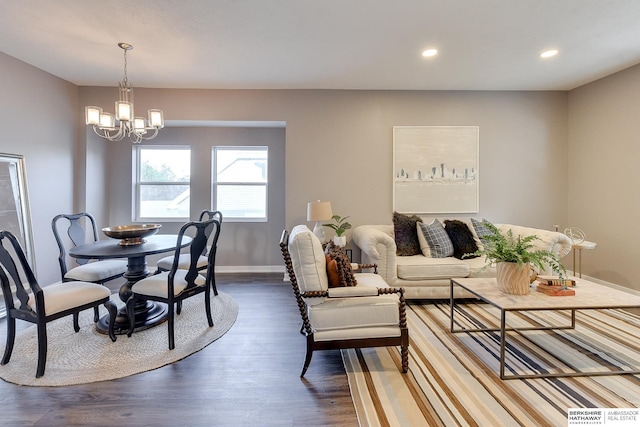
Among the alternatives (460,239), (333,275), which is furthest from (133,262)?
(460,239)

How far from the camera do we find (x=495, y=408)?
1.68 m

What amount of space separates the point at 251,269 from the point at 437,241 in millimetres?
2882

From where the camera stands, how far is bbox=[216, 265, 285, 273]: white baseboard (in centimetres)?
473

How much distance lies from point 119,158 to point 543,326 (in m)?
5.89

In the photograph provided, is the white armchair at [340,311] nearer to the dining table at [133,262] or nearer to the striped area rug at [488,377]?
the striped area rug at [488,377]

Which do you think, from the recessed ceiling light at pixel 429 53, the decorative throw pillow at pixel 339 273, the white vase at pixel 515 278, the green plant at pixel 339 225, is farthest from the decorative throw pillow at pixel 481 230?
the decorative throw pillow at pixel 339 273

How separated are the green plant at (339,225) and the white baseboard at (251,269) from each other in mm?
1237

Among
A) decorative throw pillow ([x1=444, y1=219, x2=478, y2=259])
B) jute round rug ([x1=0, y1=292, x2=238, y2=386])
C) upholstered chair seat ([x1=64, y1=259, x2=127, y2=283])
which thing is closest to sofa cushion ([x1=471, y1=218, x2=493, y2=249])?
decorative throw pillow ([x1=444, y1=219, x2=478, y2=259])

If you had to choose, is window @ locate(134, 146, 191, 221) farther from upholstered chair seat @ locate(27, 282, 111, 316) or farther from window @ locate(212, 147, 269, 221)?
upholstered chair seat @ locate(27, 282, 111, 316)

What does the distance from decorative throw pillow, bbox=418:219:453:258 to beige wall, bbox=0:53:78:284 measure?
15.4ft

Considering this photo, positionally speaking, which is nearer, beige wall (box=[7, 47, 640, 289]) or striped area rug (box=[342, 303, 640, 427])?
striped area rug (box=[342, 303, 640, 427])

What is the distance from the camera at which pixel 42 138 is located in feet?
11.6

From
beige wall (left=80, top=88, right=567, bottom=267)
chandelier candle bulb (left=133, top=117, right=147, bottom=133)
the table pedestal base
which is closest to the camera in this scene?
the table pedestal base

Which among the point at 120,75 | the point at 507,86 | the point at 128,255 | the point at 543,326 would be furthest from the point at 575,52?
the point at 120,75
